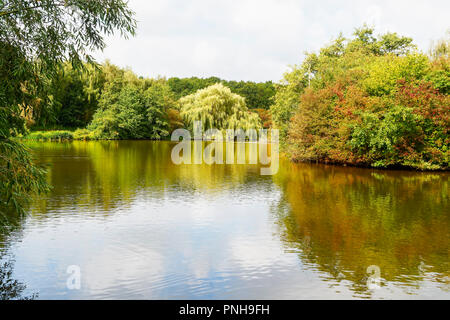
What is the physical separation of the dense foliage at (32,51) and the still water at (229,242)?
1314 mm

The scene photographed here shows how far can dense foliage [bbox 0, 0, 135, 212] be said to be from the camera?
6.45m

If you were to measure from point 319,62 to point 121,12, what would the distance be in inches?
1192

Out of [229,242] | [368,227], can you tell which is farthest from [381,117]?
[229,242]

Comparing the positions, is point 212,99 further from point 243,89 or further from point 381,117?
point 381,117

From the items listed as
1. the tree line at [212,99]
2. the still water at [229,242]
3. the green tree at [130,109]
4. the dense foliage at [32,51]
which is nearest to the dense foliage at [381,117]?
the tree line at [212,99]

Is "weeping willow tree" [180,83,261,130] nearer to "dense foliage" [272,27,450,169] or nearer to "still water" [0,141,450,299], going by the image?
"dense foliage" [272,27,450,169]

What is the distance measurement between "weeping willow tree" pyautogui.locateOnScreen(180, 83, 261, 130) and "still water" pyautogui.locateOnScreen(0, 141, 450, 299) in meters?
40.2

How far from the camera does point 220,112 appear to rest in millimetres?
57312

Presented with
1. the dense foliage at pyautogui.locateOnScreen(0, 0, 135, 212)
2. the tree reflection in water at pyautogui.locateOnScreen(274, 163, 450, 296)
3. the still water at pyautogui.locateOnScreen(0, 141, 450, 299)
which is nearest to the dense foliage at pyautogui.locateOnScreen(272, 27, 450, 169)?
the tree reflection in water at pyautogui.locateOnScreen(274, 163, 450, 296)

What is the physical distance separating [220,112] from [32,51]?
1997 inches

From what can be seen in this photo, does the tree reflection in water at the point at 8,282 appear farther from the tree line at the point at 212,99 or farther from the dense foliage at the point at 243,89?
the dense foliage at the point at 243,89

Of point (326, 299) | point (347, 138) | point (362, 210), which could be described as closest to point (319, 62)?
point (347, 138)

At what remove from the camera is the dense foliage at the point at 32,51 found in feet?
21.2
